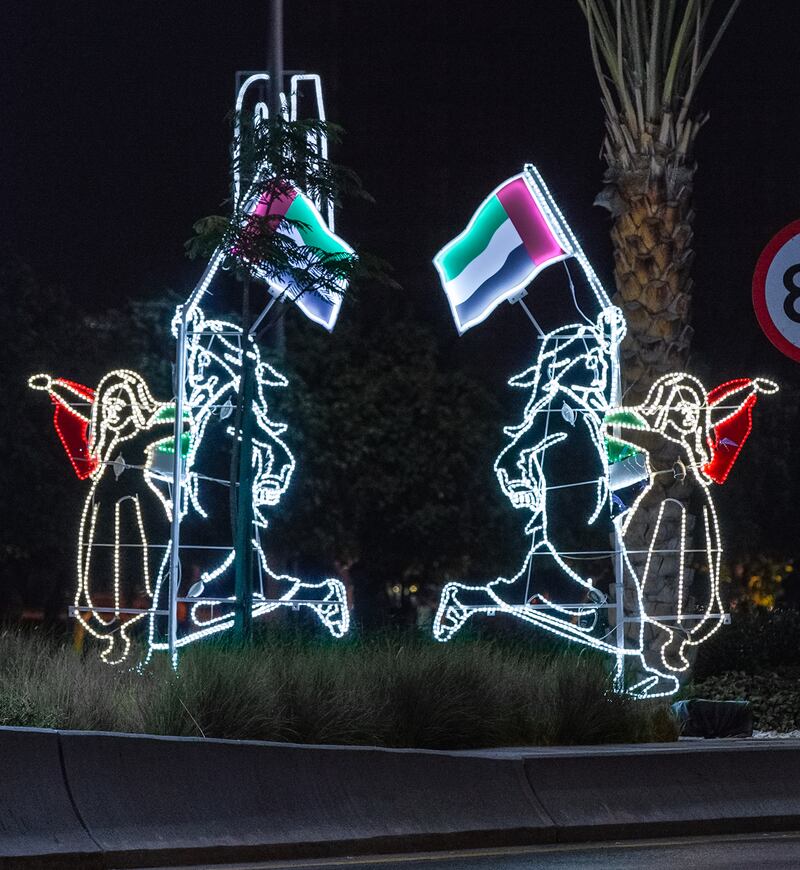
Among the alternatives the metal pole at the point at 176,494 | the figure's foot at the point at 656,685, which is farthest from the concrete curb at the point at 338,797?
the metal pole at the point at 176,494

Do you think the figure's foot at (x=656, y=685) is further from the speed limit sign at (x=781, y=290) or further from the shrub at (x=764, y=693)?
the speed limit sign at (x=781, y=290)

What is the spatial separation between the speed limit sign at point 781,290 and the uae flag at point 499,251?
6.77 metres

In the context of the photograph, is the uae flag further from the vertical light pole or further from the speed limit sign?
the speed limit sign

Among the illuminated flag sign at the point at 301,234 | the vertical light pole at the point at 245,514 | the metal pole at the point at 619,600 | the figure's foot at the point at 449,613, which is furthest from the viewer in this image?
the figure's foot at the point at 449,613

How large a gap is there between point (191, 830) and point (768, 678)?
12.3 metres

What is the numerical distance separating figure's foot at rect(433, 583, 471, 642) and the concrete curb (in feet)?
16.9

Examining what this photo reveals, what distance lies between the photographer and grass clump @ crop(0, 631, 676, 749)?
11.2 meters

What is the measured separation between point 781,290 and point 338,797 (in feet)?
13.0

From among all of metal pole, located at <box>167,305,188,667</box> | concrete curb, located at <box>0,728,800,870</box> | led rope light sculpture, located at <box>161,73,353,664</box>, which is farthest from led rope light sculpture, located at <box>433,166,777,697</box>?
concrete curb, located at <box>0,728,800,870</box>

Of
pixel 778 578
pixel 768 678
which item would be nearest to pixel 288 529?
pixel 768 678

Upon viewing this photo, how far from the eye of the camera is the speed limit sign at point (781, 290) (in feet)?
30.7

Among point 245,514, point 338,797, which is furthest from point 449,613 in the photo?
point 338,797

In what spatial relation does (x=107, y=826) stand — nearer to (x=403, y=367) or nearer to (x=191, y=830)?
(x=191, y=830)

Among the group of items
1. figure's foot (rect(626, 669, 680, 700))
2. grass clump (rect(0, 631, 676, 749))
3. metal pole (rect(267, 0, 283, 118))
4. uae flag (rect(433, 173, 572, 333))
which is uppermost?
metal pole (rect(267, 0, 283, 118))
